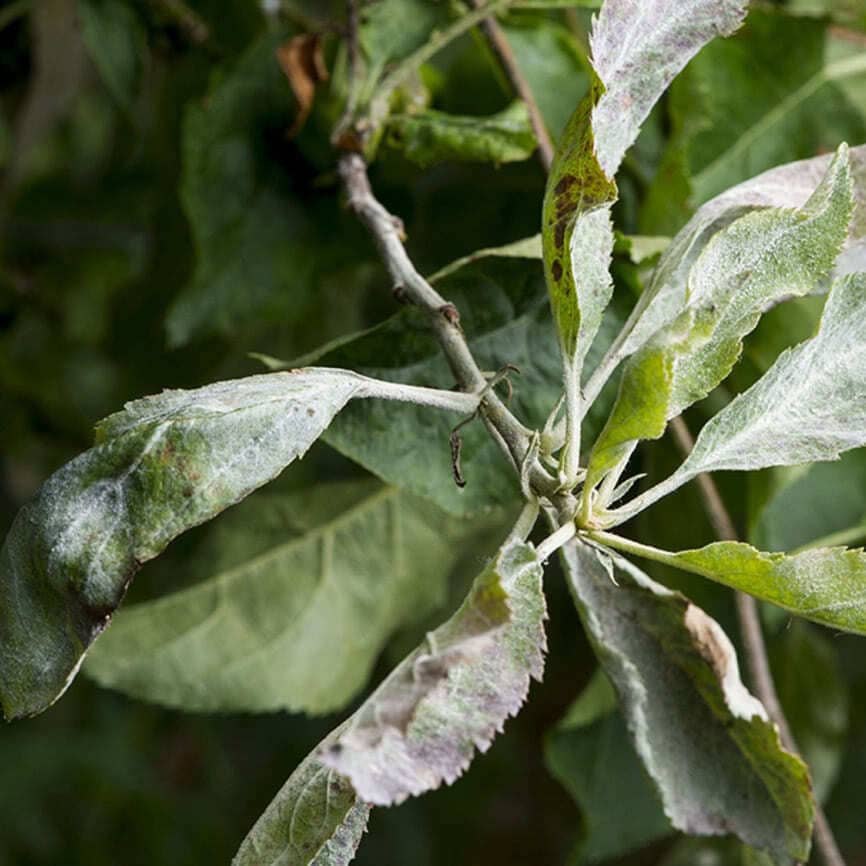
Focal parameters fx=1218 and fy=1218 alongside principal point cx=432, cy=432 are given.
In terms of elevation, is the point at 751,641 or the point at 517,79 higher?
the point at 517,79

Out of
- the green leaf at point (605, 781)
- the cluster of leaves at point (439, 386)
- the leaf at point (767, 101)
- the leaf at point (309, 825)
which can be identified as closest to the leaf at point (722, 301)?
the cluster of leaves at point (439, 386)

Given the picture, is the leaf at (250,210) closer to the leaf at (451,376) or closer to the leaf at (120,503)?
the leaf at (451,376)

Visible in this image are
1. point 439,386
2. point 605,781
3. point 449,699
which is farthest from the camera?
point 605,781

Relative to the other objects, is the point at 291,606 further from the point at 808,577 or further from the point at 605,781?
the point at 808,577

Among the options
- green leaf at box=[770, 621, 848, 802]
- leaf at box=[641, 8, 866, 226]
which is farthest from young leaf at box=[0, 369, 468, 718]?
green leaf at box=[770, 621, 848, 802]

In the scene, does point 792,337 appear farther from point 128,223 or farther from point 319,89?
→ point 128,223

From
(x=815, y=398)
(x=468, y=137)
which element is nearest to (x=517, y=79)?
(x=468, y=137)

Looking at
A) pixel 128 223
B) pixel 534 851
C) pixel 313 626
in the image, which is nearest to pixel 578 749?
pixel 313 626
